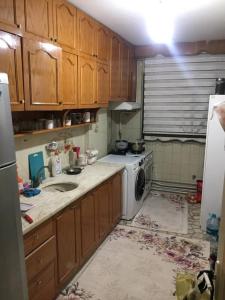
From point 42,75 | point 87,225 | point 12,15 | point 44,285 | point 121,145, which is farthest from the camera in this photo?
point 121,145

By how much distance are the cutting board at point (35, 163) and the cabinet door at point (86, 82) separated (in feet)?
2.28

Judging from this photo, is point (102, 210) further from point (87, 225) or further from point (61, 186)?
point (61, 186)

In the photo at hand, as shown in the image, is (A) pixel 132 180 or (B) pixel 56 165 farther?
(A) pixel 132 180

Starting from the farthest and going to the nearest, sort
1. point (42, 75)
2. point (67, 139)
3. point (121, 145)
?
point (121, 145), point (67, 139), point (42, 75)

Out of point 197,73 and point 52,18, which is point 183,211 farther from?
point 52,18

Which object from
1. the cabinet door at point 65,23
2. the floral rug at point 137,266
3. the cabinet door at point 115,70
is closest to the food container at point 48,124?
the cabinet door at point 65,23

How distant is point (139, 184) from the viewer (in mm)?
3678

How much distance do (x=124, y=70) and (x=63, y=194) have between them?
234 centimetres

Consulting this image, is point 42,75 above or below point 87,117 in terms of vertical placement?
above

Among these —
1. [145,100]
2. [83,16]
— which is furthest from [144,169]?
[83,16]

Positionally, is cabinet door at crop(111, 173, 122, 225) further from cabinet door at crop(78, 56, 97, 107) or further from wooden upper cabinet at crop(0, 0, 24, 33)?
wooden upper cabinet at crop(0, 0, 24, 33)

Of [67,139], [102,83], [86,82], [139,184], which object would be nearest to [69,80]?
[86,82]

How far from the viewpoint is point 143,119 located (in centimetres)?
448

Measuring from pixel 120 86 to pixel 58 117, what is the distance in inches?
56.2
